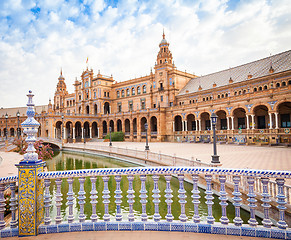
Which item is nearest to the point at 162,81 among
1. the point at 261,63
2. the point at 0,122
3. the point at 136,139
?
the point at 136,139

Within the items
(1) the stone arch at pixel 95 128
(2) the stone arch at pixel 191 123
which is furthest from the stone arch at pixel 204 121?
(1) the stone arch at pixel 95 128

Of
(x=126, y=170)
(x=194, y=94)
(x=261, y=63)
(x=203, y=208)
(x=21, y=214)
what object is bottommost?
(x=203, y=208)

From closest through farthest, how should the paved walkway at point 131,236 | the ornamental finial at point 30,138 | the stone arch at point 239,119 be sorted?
the paved walkway at point 131,236, the ornamental finial at point 30,138, the stone arch at point 239,119

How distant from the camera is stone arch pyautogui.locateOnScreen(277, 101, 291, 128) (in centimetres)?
2798

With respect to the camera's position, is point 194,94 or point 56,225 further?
point 194,94

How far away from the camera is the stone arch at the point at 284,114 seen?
27984 millimetres

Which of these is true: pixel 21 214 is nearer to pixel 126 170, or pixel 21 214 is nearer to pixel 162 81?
pixel 126 170

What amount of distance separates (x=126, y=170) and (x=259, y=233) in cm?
253

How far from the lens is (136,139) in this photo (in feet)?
157

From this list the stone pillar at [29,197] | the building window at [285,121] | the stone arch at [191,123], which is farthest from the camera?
the stone arch at [191,123]

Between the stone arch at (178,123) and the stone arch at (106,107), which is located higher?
the stone arch at (106,107)

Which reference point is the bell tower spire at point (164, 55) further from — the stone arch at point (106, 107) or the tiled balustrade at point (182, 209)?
the tiled balustrade at point (182, 209)

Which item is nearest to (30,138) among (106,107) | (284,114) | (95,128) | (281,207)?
(281,207)

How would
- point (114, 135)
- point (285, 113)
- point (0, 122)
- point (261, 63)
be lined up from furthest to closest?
point (0, 122) → point (114, 135) → point (261, 63) → point (285, 113)
